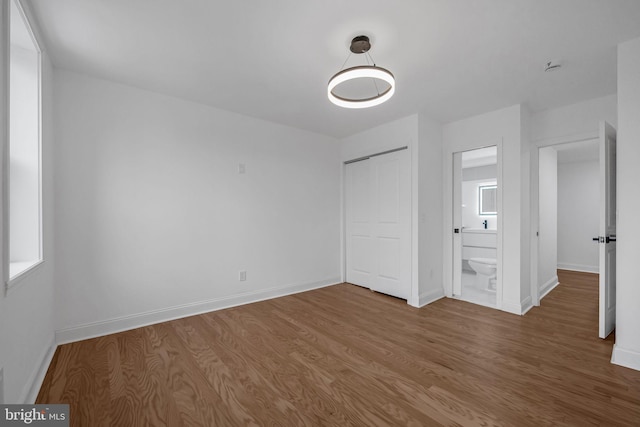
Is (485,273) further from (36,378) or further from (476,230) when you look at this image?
(36,378)

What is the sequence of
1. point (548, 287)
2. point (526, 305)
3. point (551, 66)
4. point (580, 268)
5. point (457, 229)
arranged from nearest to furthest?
1. point (551, 66)
2. point (526, 305)
3. point (457, 229)
4. point (548, 287)
5. point (580, 268)

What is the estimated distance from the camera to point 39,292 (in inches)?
78.5

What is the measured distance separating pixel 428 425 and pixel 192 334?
2.25m

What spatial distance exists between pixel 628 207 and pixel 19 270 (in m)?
4.35

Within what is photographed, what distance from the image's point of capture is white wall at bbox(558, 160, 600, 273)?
543cm

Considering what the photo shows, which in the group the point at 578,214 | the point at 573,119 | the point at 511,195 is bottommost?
the point at 578,214

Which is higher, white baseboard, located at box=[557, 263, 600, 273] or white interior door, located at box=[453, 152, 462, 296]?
white interior door, located at box=[453, 152, 462, 296]

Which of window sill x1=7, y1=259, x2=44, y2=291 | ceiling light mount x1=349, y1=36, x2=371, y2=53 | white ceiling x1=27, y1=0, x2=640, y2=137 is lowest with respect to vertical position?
window sill x1=7, y1=259, x2=44, y2=291

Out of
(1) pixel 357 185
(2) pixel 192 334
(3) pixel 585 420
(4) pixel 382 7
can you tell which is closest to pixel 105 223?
(2) pixel 192 334

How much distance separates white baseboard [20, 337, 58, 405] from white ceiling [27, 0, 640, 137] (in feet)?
8.04

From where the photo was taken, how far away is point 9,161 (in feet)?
5.16

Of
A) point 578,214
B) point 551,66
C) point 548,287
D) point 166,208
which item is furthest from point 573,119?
point 166,208

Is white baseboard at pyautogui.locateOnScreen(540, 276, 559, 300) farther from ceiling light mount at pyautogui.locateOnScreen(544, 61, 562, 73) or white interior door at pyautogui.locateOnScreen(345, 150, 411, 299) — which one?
ceiling light mount at pyautogui.locateOnScreen(544, 61, 562, 73)

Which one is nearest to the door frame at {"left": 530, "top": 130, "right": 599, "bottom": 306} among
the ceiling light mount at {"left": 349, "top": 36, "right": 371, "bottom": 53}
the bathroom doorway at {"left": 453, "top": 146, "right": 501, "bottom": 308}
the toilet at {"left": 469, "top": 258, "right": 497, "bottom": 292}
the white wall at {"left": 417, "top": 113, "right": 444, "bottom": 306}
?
the bathroom doorway at {"left": 453, "top": 146, "right": 501, "bottom": 308}
